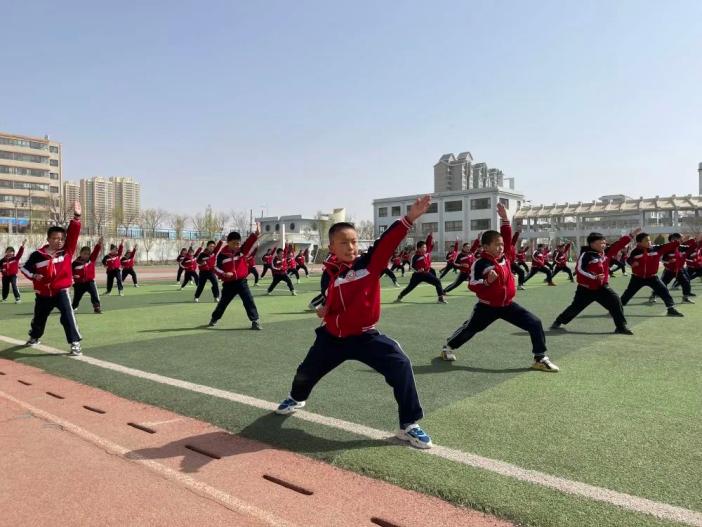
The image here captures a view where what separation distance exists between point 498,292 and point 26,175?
95880 mm

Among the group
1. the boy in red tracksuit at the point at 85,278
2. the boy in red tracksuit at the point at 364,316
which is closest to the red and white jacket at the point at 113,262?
the boy in red tracksuit at the point at 85,278

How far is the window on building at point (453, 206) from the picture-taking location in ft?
268

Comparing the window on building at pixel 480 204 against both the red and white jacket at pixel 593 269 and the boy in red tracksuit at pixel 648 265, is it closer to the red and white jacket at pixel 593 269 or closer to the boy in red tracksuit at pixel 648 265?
the boy in red tracksuit at pixel 648 265

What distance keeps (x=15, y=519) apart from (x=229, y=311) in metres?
10.5

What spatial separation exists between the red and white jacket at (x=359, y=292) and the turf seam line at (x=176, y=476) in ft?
4.96

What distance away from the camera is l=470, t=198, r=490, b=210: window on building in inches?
3093

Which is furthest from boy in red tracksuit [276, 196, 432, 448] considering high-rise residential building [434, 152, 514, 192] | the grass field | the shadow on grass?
high-rise residential building [434, 152, 514, 192]

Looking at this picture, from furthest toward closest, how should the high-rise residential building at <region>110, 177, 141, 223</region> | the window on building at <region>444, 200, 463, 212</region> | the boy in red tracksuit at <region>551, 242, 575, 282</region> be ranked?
the high-rise residential building at <region>110, 177, 141, 223</region> → the window on building at <region>444, 200, 463, 212</region> → the boy in red tracksuit at <region>551, 242, 575, 282</region>

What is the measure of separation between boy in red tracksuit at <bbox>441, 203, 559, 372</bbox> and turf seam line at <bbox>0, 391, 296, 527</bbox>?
4158mm

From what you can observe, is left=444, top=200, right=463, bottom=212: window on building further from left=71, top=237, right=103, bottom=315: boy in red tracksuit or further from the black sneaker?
the black sneaker

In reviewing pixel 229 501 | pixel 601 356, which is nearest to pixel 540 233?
pixel 601 356

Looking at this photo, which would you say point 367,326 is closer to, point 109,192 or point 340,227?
point 340,227

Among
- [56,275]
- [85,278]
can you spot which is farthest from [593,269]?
[85,278]

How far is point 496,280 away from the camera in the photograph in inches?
260
